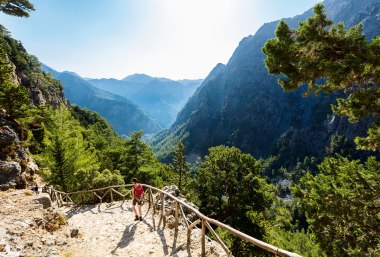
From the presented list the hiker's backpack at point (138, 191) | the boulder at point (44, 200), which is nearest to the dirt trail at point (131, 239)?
the hiker's backpack at point (138, 191)

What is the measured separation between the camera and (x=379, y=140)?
11758 millimetres

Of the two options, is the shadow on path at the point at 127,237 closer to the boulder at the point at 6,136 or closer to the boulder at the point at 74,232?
the boulder at the point at 74,232

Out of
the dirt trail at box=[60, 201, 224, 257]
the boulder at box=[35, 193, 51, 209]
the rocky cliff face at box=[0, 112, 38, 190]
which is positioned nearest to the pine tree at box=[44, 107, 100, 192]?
the rocky cliff face at box=[0, 112, 38, 190]

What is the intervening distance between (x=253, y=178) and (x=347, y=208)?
12802 millimetres

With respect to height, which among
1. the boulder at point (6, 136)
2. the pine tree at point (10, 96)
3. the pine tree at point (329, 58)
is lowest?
the boulder at point (6, 136)

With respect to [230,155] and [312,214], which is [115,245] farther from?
[230,155]

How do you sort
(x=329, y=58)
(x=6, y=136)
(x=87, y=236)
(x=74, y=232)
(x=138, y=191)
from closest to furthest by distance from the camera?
(x=329, y=58), (x=74, y=232), (x=87, y=236), (x=138, y=191), (x=6, y=136)

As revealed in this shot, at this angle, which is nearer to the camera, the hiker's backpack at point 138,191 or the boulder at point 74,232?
the boulder at point 74,232

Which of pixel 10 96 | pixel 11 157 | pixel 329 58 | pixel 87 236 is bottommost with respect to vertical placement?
pixel 87 236

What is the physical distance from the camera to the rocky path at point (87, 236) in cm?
893

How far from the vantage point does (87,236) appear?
12.4m

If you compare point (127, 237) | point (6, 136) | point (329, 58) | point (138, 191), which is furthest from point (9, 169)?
point (329, 58)

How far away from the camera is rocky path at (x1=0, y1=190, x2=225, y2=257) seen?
8.93 m

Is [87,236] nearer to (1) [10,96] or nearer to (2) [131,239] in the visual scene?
(2) [131,239]
